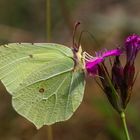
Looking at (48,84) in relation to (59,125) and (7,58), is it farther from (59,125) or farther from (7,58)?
(59,125)

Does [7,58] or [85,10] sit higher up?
[85,10]

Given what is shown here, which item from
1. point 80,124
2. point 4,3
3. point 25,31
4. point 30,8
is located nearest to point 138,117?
point 80,124

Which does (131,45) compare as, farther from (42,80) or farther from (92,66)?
(42,80)

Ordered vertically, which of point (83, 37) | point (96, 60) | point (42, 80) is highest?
point (83, 37)

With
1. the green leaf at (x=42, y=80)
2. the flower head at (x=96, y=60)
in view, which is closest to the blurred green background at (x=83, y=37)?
the green leaf at (x=42, y=80)

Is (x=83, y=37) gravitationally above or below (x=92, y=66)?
above

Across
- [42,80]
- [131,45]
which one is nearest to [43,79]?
[42,80]

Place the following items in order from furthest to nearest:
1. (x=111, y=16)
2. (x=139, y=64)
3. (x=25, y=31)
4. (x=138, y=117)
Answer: (x=111, y=16) < (x=25, y=31) < (x=139, y=64) < (x=138, y=117)
